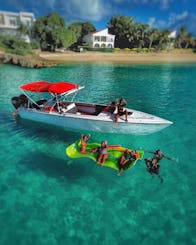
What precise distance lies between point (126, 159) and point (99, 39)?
88767mm

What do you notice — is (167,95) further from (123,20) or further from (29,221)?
(123,20)

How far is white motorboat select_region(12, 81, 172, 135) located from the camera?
13484mm

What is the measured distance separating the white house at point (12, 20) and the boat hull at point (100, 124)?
281ft

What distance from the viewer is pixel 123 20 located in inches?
3605

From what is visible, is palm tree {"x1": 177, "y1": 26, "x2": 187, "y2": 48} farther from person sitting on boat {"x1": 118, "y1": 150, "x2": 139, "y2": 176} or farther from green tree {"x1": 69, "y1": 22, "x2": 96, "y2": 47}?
person sitting on boat {"x1": 118, "y1": 150, "x2": 139, "y2": 176}

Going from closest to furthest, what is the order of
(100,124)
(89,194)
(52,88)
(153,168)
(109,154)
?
(89,194), (153,168), (109,154), (100,124), (52,88)

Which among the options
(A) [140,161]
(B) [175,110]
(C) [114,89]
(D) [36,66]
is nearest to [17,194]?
(A) [140,161]

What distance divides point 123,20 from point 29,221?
3950 inches

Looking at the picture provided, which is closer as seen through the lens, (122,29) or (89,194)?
(89,194)

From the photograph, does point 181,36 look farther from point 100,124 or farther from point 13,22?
point 100,124

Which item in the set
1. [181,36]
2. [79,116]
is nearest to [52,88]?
[79,116]

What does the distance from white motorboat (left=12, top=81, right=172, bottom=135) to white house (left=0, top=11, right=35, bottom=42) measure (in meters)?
83.4

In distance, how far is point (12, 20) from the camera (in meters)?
88.0

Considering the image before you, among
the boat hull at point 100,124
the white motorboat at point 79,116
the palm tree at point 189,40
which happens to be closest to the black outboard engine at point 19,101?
the white motorboat at point 79,116
